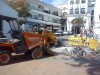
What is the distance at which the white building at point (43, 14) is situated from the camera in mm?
53075

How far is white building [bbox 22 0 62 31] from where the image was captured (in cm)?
5308

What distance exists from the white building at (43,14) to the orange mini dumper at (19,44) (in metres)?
36.2

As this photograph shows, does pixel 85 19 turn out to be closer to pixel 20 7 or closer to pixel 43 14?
pixel 43 14

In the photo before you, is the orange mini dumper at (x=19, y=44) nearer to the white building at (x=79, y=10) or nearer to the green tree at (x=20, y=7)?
the green tree at (x=20, y=7)

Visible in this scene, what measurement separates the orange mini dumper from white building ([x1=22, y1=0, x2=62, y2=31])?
36233mm

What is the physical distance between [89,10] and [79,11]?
406 cm

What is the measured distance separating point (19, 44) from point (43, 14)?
48.4 meters

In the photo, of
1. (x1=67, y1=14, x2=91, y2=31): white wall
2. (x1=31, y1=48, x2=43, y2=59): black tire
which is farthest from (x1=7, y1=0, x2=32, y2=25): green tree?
(x1=67, y1=14, x2=91, y2=31): white wall

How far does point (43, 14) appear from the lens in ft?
196

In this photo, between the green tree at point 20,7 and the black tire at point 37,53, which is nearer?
the black tire at point 37,53

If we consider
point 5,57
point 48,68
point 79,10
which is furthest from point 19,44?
point 79,10

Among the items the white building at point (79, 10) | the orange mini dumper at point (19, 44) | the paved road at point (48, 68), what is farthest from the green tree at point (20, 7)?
the white building at point (79, 10)

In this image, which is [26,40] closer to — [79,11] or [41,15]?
[41,15]

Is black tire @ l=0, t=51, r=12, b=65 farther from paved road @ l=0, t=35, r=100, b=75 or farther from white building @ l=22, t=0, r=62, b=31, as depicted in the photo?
white building @ l=22, t=0, r=62, b=31
